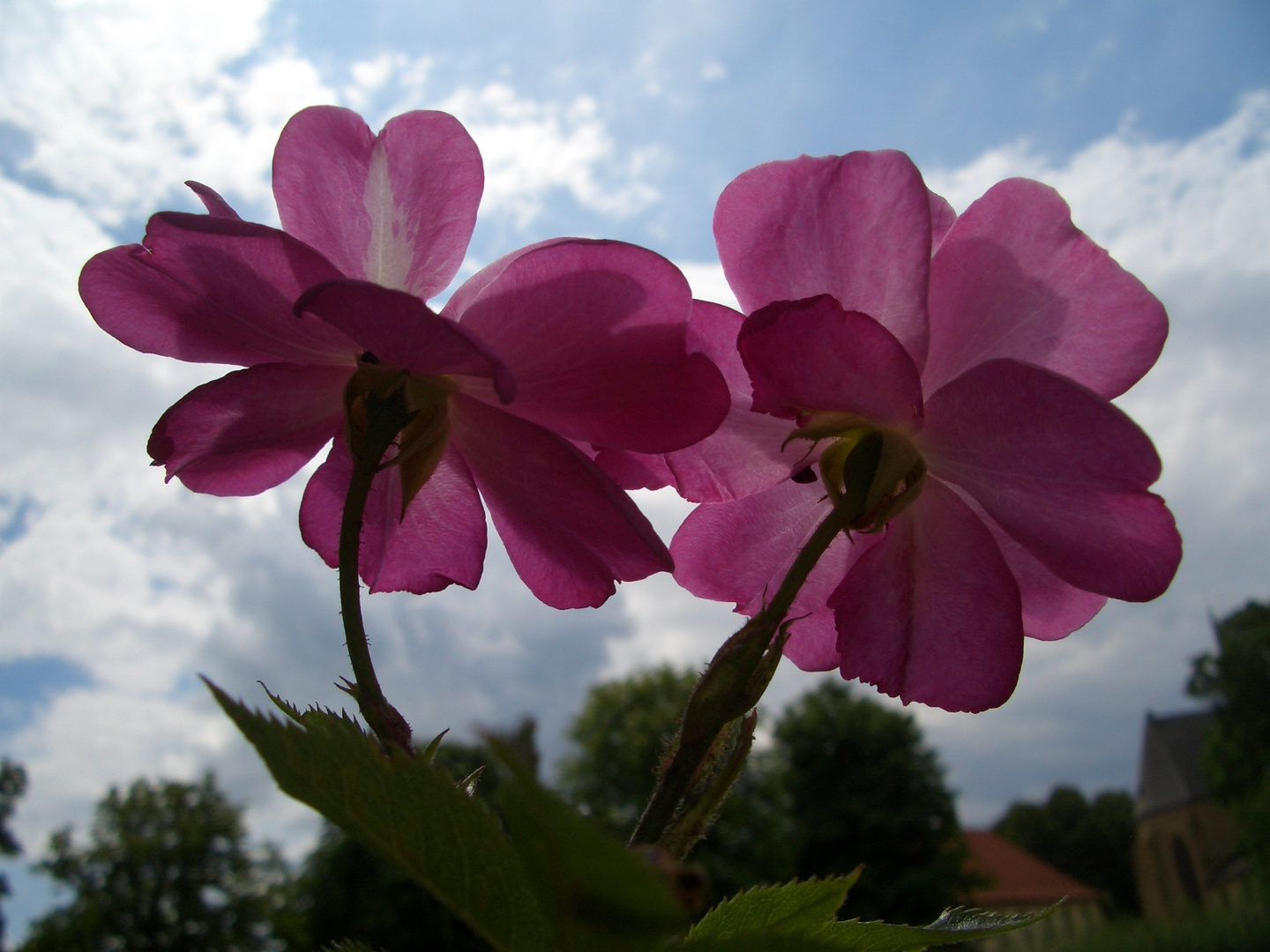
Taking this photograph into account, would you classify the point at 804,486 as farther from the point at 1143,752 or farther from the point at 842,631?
the point at 1143,752

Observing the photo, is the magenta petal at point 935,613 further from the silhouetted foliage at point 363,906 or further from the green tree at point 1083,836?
the green tree at point 1083,836

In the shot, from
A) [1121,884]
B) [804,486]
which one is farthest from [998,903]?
[804,486]

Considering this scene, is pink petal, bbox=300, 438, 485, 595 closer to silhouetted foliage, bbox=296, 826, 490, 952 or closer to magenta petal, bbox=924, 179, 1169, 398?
magenta petal, bbox=924, 179, 1169, 398

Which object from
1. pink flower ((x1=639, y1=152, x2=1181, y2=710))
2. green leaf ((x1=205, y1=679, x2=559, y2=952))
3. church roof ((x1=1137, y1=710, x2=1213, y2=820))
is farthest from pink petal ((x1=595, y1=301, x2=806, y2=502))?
church roof ((x1=1137, y1=710, x2=1213, y2=820))

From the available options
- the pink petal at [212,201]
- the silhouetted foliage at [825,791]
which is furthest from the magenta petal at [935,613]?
the silhouetted foliage at [825,791]

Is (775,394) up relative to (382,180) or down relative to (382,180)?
down

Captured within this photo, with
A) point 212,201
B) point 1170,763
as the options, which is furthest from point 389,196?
point 1170,763
